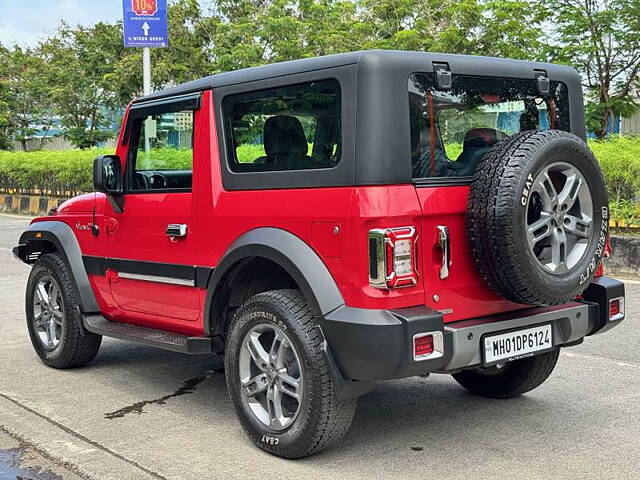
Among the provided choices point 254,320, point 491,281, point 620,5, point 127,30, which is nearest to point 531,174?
point 491,281

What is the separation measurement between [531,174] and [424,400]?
1.91m

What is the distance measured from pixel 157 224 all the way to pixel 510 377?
2285mm

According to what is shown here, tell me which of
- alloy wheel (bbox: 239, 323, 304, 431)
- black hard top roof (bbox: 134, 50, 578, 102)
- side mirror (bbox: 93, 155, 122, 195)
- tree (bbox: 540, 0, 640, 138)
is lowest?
alloy wheel (bbox: 239, 323, 304, 431)

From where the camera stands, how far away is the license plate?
416cm

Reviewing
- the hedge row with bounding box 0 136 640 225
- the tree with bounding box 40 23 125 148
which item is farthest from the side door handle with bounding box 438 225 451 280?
the tree with bounding box 40 23 125 148

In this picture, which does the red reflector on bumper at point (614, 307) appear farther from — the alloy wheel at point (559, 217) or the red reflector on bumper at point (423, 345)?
the red reflector on bumper at point (423, 345)

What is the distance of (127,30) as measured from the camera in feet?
51.0

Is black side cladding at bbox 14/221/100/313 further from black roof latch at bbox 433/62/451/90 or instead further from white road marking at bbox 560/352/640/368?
white road marking at bbox 560/352/640/368

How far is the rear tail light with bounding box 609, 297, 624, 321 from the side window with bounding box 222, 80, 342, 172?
1.78 meters

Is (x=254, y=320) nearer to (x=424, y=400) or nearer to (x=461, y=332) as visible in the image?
(x=461, y=332)

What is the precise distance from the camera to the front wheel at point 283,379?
4.05m

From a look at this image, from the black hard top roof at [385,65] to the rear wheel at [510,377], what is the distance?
5.32 feet

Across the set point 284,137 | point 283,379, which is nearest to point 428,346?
point 283,379

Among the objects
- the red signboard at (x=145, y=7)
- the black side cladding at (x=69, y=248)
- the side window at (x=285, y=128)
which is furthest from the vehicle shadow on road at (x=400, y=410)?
the red signboard at (x=145, y=7)
